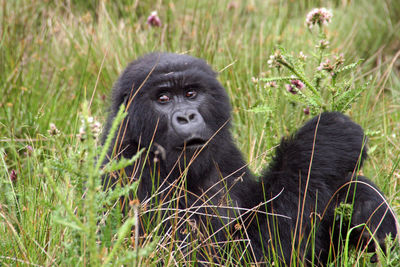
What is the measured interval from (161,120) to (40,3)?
13.4ft

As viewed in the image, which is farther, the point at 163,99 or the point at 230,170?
the point at 230,170

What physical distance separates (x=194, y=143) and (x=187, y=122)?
0.40 ft

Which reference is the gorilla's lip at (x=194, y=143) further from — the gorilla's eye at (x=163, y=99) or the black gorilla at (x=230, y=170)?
the gorilla's eye at (x=163, y=99)

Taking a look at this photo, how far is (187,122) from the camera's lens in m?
3.03

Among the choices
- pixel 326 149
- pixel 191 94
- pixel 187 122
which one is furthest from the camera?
pixel 191 94

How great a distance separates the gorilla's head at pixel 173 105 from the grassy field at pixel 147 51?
10.7 inches

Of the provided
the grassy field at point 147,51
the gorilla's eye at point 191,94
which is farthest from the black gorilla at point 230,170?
the grassy field at point 147,51

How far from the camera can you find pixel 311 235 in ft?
9.80

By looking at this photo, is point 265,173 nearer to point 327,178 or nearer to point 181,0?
point 327,178

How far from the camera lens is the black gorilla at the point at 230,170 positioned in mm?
3002

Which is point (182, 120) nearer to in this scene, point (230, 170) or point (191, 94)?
point (191, 94)

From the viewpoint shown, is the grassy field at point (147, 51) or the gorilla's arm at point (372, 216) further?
the grassy field at point (147, 51)

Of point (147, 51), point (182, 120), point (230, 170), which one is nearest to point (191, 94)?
point (182, 120)

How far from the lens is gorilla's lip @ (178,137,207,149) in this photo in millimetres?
3004
